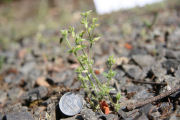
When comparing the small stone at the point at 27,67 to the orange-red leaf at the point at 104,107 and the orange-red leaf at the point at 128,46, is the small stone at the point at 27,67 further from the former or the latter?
the orange-red leaf at the point at 104,107

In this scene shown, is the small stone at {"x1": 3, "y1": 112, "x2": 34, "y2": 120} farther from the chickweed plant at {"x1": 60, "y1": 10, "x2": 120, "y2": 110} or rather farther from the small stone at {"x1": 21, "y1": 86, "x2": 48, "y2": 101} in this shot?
the chickweed plant at {"x1": 60, "y1": 10, "x2": 120, "y2": 110}

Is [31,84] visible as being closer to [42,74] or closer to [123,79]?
[42,74]

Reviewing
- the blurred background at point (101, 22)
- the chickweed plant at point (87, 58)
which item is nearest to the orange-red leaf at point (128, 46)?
the blurred background at point (101, 22)

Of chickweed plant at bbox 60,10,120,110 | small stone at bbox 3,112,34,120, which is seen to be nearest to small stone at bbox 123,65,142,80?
chickweed plant at bbox 60,10,120,110

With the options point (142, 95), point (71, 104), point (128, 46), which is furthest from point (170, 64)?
point (71, 104)

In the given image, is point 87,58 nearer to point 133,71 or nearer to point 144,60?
point 133,71

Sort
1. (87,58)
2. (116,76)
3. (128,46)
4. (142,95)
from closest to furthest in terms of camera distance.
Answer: (87,58) < (142,95) < (116,76) < (128,46)
